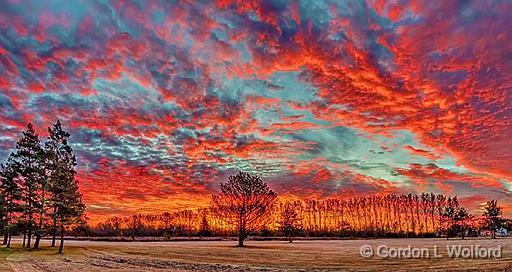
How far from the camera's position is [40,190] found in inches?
2411

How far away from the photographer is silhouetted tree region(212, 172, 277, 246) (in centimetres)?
7325

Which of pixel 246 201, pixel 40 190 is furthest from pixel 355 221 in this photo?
pixel 40 190

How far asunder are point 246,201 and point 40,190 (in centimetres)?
3365

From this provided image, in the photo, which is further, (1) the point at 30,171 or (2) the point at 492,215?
(2) the point at 492,215

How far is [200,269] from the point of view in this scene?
Answer: 99.6ft

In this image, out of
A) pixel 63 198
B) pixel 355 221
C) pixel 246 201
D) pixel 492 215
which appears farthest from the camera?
pixel 355 221

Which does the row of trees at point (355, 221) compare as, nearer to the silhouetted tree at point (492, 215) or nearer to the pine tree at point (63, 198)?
the silhouetted tree at point (492, 215)

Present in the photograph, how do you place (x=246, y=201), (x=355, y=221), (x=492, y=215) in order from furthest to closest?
(x=355, y=221) < (x=492, y=215) < (x=246, y=201)

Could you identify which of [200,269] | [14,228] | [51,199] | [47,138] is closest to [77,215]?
[51,199]

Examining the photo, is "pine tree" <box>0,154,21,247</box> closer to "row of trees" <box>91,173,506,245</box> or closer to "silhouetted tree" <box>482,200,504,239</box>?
"row of trees" <box>91,173,506,245</box>

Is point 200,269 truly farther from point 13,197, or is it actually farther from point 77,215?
point 13,197

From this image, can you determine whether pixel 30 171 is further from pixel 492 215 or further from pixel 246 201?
pixel 492 215

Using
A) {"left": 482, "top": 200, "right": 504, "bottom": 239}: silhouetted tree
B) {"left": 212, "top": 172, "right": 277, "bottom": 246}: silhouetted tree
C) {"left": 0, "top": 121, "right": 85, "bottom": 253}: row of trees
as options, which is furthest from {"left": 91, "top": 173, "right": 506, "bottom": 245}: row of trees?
{"left": 0, "top": 121, "right": 85, "bottom": 253}: row of trees

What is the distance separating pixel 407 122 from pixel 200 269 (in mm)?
33364
